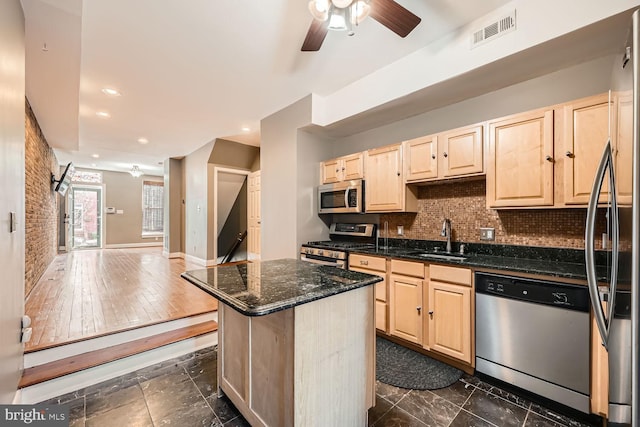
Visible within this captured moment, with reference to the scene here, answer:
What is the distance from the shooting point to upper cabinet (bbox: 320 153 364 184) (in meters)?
3.37

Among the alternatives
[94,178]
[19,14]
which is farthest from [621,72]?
[94,178]

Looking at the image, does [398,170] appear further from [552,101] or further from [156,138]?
[156,138]

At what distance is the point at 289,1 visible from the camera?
200 cm

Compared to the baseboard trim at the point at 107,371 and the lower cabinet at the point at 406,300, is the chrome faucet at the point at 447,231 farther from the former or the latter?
the baseboard trim at the point at 107,371

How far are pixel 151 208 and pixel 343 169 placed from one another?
9266 mm

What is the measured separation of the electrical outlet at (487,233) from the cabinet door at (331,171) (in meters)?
1.75

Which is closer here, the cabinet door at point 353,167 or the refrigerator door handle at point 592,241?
the refrigerator door handle at point 592,241

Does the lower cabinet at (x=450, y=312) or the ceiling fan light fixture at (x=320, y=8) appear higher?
the ceiling fan light fixture at (x=320, y=8)

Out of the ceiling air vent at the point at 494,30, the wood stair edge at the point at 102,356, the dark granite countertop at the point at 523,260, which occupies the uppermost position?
the ceiling air vent at the point at 494,30

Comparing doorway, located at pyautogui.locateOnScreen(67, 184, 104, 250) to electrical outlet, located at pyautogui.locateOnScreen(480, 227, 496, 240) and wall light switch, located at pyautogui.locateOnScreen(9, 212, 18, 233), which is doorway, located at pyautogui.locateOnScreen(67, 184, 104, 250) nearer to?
wall light switch, located at pyautogui.locateOnScreen(9, 212, 18, 233)

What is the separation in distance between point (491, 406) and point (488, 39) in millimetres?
2651

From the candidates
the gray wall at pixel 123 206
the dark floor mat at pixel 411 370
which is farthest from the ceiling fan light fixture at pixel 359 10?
the gray wall at pixel 123 206

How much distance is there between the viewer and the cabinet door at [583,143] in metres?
1.79

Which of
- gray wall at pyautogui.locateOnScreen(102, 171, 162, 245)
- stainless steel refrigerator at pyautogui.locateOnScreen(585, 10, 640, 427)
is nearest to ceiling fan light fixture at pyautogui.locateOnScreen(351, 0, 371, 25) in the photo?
stainless steel refrigerator at pyautogui.locateOnScreen(585, 10, 640, 427)
